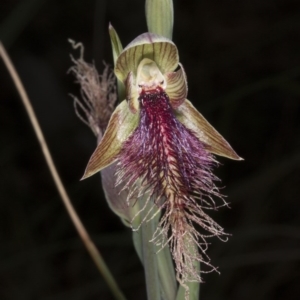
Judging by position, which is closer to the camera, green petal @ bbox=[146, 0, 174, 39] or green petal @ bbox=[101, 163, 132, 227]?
green petal @ bbox=[146, 0, 174, 39]

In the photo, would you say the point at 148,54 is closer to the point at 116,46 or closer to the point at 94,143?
the point at 116,46

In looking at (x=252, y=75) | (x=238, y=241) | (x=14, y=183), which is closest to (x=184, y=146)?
(x=238, y=241)

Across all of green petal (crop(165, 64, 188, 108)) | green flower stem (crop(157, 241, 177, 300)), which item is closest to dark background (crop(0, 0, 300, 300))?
green flower stem (crop(157, 241, 177, 300))

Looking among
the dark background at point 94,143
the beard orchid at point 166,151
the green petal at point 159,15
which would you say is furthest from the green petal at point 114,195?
the dark background at point 94,143

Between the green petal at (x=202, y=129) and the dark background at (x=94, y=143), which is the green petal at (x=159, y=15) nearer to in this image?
the green petal at (x=202, y=129)

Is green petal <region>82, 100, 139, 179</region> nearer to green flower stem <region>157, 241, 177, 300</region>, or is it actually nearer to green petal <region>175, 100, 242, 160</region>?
green petal <region>175, 100, 242, 160</region>

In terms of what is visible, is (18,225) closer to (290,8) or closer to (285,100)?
(285,100)
